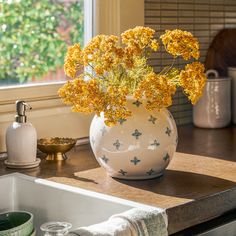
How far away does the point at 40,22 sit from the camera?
2.11 m

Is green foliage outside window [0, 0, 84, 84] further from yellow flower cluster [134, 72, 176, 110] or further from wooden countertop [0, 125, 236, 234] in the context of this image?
yellow flower cluster [134, 72, 176, 110]

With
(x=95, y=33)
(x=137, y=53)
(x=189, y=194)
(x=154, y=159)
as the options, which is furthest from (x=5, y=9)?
(x=189, y=194)

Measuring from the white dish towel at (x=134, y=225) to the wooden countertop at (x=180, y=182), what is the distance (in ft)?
0.13

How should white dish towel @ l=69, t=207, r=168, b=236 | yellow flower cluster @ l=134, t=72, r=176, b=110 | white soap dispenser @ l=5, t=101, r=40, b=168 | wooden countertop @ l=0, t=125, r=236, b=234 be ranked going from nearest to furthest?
1. white dish towel @ l=69, t=207, r=168, b=236
2. wooden countertop @ l=0, t=125, r=236, b=234
3. yellow flower cluster @ l=134, t=72, r=176, b=110
4. white soap dispenser @ l=5, t=101, r=40, b=168

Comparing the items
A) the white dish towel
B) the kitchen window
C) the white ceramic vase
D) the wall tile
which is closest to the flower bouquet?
the white ceramic vase

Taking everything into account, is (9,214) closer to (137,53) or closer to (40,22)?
(137,53)


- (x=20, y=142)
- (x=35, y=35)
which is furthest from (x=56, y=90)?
(x=20, y=142)

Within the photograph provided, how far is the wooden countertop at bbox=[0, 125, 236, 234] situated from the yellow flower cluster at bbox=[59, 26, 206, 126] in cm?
18

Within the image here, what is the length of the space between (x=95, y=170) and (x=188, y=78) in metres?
0.38

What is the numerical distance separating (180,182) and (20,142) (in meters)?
0.47

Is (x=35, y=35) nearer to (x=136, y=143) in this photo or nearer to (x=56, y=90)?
(x=56, y=90)

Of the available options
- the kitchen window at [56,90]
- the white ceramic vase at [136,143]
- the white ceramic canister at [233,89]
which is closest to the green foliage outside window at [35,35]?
the kitchen window at [56,90]

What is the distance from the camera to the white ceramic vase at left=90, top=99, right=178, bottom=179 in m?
1.64

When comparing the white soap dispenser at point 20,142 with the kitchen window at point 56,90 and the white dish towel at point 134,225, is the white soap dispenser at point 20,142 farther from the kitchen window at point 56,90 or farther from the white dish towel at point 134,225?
the white dish towel at point 134,225
